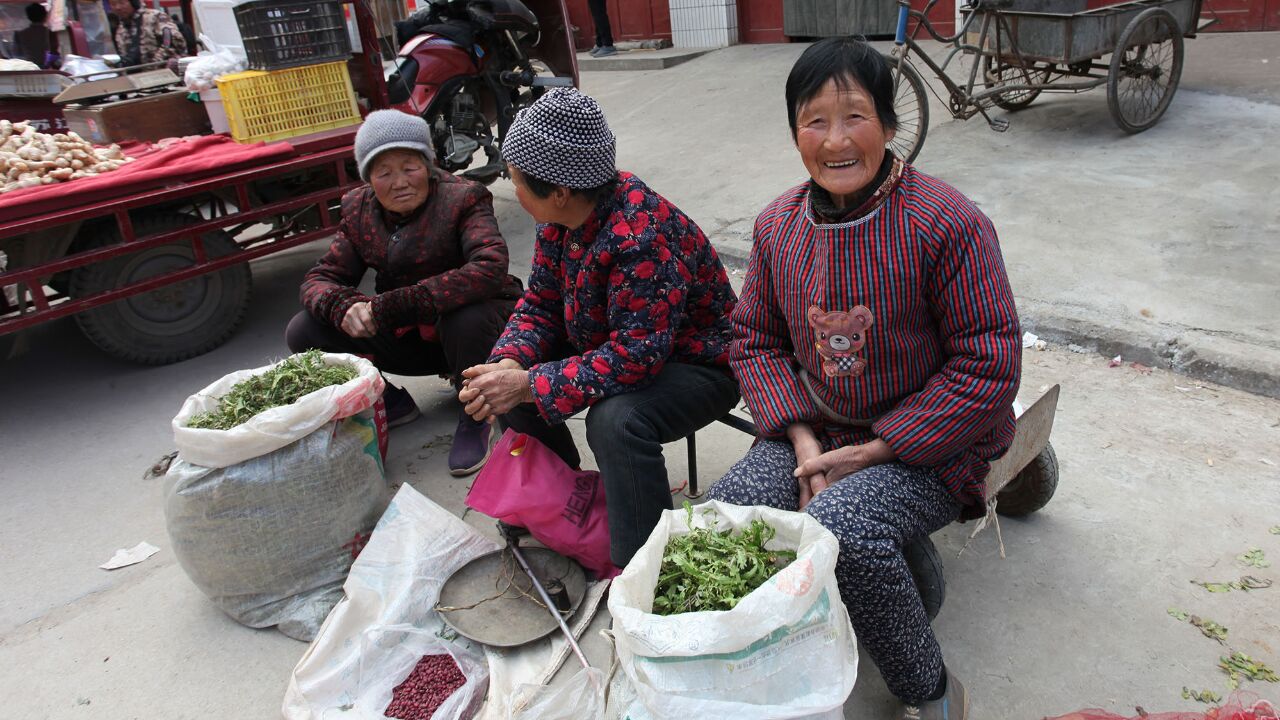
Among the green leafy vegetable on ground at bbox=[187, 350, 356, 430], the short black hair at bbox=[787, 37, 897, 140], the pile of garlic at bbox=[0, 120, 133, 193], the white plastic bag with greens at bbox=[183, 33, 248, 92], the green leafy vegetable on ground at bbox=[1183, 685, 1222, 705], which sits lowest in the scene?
the green leafy vegetable on ground at bbox=[1183, 685, 1222, 705]

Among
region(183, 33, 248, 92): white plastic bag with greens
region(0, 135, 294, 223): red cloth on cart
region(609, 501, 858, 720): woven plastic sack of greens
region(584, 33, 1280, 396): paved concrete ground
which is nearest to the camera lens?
region(609, 501, 858, 720): woven plastic sack of greens

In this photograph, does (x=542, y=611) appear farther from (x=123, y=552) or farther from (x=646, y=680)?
(x=123, y=552)

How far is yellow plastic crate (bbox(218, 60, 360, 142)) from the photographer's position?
4301 mm

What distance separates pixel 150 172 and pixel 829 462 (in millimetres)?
→ 3541

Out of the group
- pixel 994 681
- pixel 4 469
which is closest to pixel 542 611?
pixel 994 681

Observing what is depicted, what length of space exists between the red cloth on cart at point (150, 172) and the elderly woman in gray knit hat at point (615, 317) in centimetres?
257

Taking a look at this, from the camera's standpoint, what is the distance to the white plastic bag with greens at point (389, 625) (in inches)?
79.8

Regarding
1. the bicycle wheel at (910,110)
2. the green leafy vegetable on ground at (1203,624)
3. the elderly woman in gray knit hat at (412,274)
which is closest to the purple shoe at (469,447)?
the elderly woman in gray knit hat at (412,274)

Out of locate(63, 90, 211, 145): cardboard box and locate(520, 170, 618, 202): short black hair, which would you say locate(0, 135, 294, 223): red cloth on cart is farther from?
locate(520, 170, 618, 202): short black hair

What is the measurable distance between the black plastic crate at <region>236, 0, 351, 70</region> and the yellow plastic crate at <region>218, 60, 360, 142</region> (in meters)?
0.10

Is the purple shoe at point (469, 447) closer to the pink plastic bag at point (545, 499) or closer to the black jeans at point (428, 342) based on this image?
the black jeans at point (428, 342)

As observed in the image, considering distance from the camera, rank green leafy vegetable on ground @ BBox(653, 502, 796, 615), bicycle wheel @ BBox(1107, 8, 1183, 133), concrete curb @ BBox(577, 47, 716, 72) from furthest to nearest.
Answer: concrete curb @ BBox(577, 47, 716, 72), bicycle wheel @ BBox(1107, 8, 1183, 133), green leafy vegetable on ground @ BBox(653, 502, 796, 615)

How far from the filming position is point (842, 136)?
5.47 feet

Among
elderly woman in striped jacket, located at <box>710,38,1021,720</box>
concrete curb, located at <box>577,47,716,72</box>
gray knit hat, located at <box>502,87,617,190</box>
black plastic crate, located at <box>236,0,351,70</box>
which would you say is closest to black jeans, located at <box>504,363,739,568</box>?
elderly woman in striped jacket, located at <box>710,38,1021,720</box>
